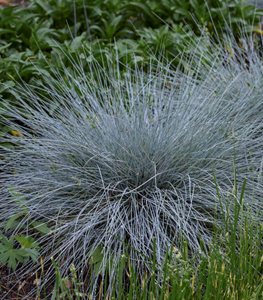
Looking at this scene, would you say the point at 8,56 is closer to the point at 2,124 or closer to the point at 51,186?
the point at 2,124

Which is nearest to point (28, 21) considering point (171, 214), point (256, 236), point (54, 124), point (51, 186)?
point (54, 124)

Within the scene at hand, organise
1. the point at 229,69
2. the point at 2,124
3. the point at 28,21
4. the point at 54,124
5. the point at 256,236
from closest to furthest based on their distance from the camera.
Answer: the point at 256,236
the point at 54,124
the point at 2,124
the point at 229,69
the point at 28,21

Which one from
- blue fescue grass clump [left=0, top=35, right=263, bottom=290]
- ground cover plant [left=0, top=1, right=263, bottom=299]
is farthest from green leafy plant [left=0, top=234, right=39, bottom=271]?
blue fescue grass clump [left=0, top=35, right=263, bottom=290]

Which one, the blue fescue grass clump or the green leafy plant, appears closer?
the green leafy plant

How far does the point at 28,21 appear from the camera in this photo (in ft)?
18.3

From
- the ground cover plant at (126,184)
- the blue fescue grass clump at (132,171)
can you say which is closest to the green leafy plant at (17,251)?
the ground cover plant at (126,184)

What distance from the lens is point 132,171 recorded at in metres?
3.69

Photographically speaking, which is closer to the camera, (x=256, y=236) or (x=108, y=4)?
(x=256, y=236)

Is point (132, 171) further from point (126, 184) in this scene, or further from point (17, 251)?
point (17, 251)

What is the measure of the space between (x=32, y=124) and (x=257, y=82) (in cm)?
148

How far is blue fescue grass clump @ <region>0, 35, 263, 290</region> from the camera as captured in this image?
3455 mm

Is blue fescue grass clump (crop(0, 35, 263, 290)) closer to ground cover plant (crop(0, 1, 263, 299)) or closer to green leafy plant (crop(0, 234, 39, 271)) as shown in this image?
ground cover plant (crop(0, 1, 263, 299))

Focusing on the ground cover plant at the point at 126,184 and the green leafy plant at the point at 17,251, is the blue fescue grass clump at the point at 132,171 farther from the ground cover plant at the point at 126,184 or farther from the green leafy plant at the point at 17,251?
the green leafy plant at the point at 17,251

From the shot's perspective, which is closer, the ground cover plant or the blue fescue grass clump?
the ground cover plant
